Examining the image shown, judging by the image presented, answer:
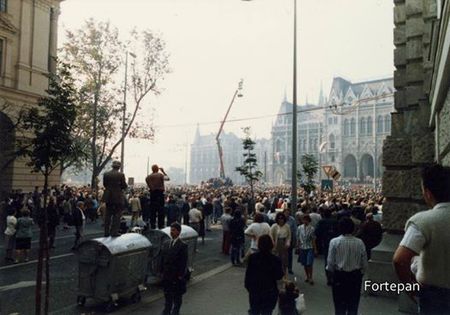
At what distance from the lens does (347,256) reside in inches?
246

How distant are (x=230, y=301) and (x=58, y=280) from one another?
476 cm

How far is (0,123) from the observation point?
2555 cm

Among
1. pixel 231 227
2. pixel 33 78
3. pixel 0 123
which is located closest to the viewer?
pixel 231 227

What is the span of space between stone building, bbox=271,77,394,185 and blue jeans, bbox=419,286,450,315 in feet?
263

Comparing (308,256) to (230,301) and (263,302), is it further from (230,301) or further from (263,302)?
(263,302)

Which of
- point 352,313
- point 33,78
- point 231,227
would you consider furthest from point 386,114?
point 352,313

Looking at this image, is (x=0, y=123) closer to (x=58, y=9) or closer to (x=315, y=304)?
(x=58, y=9)

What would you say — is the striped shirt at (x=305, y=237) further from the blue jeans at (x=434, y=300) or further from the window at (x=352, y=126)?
the window at (x=352, y=126)

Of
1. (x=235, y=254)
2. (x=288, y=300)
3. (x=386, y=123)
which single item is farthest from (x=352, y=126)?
(x=288, y=300)

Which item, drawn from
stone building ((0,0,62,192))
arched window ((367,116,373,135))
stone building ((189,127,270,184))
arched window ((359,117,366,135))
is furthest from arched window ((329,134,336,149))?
stone building ((0,0,62,192))

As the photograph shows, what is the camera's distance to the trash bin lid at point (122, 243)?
825 centimetres

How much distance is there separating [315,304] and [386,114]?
9164cm

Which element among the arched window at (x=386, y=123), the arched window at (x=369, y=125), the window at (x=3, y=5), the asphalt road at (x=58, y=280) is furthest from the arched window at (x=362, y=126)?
the asphalt road at (x=58, y=280)

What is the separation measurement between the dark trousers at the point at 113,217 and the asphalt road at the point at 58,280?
5.10 ft
